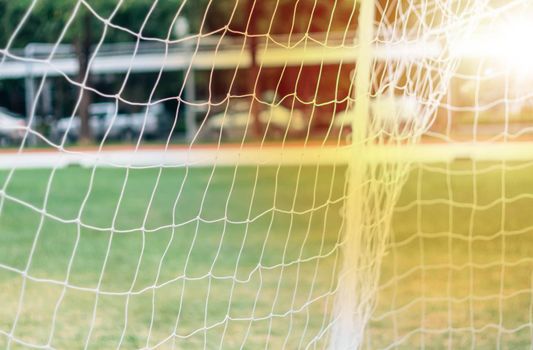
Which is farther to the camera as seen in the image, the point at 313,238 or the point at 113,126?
the point at 113,126

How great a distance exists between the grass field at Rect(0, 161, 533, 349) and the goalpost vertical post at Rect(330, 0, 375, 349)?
0.18 metres

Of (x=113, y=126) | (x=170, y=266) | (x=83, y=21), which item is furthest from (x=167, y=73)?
(x=170, y=266)

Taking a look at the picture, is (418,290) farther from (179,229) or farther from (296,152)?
(296,152)

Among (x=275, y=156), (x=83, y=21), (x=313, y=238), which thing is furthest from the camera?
(x=83, y=21)

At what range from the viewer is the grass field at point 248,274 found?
137 inches

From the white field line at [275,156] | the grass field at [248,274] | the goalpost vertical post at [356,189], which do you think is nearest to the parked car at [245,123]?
the white field line at [275,156]

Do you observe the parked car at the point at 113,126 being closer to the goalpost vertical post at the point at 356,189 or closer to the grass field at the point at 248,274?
the grass field at the point at 248,274

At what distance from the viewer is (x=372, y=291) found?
3.61 meters

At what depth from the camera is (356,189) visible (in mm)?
3068

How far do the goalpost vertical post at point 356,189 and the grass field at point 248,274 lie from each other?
184 millimetres

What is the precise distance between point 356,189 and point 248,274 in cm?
190

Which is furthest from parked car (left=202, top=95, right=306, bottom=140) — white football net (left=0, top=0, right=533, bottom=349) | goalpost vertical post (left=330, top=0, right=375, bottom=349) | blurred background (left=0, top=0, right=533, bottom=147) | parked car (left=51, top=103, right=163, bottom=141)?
goalpost vertical post (left=330, top=0, right=375, bottom=349)

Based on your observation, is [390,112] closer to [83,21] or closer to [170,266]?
[170,266]

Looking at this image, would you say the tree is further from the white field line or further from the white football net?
the white football net
